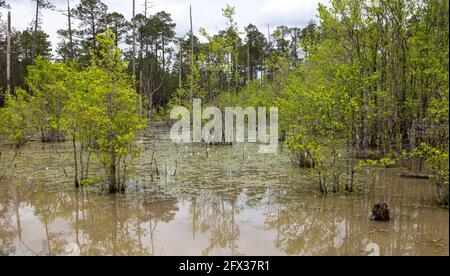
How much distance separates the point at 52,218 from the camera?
26.8ft

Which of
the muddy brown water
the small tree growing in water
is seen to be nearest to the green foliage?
the muddy brown water

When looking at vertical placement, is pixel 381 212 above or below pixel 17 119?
below

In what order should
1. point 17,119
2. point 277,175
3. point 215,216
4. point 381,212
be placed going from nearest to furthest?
point 381,212 → point 215,216 → point 277,175 → point 17,119

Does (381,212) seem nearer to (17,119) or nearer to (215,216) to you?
(215,216)

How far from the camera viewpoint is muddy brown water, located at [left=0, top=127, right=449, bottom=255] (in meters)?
6.48

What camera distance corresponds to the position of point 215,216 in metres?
8.28

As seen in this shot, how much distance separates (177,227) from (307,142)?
430 centimetres

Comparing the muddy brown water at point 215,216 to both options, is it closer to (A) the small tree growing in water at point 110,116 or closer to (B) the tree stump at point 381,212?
(B) the tree stump at point 381,212

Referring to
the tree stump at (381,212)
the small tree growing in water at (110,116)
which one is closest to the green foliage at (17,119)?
the small tree growing in water at (110,116)

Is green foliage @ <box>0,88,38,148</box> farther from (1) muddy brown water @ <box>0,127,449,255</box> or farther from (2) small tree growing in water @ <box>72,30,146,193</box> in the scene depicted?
(2) small tree growing in water @ <box>72,30,146,193</box>

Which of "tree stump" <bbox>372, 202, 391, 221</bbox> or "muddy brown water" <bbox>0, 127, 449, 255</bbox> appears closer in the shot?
"muddy brown water" <bbox>0, 127, 449, 255</bbox>

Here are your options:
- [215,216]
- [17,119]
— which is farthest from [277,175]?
[17,119]
